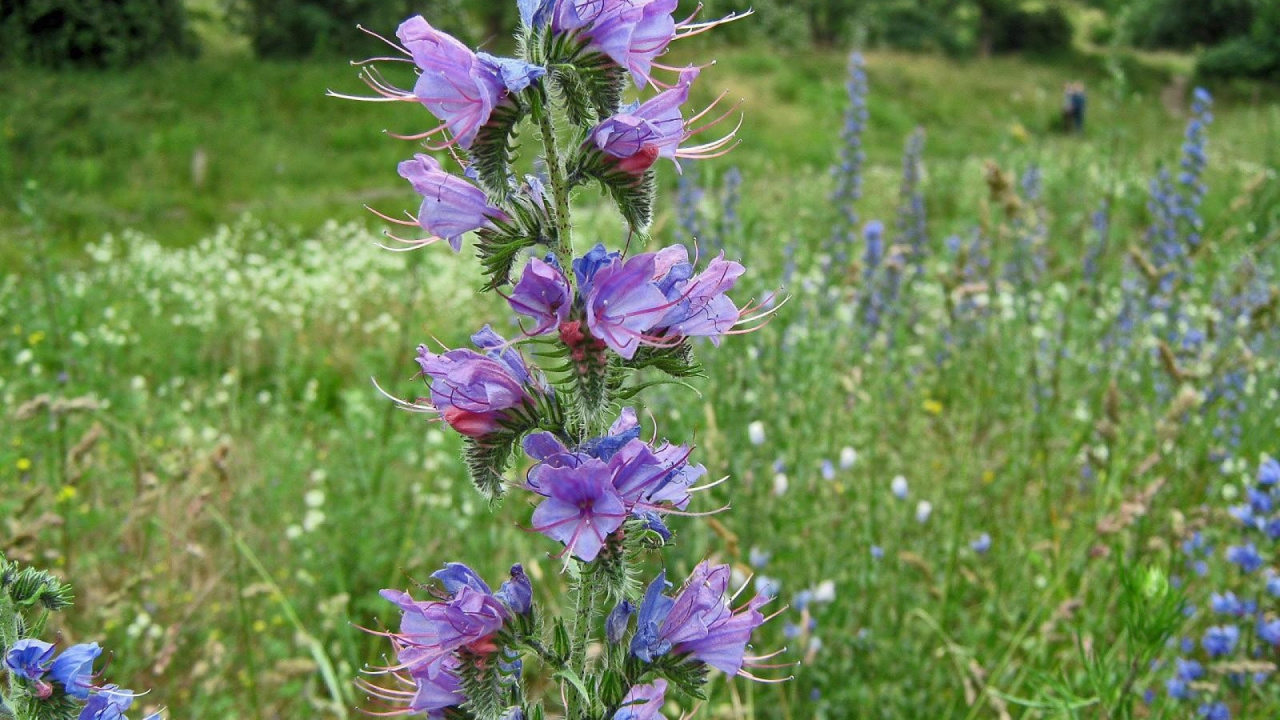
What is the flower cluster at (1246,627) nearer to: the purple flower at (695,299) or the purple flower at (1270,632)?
the purple flower at (1270,632)

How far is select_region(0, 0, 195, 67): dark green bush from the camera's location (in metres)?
13.6

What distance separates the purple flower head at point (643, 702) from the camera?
1.38 meters

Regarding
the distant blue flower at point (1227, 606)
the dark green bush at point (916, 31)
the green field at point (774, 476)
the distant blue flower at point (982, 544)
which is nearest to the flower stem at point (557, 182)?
the green field at point (774, 476)

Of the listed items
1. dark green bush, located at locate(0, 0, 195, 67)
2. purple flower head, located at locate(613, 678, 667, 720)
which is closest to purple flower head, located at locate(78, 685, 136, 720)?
purple flower head, located at locate(613, 678, 667, 720)

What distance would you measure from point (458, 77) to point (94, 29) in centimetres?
1667

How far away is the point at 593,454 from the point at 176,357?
5.77 meters

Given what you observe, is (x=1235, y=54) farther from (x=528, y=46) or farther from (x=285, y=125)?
(x=528, y=46)

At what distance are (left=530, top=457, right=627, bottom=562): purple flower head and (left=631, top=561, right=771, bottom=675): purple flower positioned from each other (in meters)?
0.19

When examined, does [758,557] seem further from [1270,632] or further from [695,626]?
[695,626]

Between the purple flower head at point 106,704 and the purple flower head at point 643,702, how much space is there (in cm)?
65

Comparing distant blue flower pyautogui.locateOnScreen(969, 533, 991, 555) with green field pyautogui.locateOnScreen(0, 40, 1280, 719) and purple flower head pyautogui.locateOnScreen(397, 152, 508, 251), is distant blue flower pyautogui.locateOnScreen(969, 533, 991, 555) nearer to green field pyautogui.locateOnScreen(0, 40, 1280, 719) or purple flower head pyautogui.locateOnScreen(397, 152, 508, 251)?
green field pyautogui.locateOnScreen(0, 40, 1280, 719)

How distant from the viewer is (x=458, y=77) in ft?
4.42

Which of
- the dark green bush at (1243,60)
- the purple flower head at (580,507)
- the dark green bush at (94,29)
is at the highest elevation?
the purple flower head at (580,507)

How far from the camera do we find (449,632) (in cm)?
137
